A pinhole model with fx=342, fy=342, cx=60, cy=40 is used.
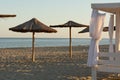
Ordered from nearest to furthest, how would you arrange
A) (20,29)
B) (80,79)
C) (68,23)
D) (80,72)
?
(80,79), (80,72), (20,29), (68,23)

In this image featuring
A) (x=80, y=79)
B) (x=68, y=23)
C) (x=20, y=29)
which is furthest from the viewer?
(x=68, y=23)

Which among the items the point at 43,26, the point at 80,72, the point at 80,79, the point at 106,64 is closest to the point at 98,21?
the point at 106,64

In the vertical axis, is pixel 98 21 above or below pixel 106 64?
above

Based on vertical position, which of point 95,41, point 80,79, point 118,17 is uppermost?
point 118,17

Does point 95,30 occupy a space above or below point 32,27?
below

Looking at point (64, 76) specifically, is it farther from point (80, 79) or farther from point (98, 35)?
point (98, 35)

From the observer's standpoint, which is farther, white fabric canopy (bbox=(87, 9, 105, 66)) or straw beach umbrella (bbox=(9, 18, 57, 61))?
straw beach umbrella (bbox=(9, 18, 57, 61))

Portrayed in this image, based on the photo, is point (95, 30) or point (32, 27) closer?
point (95, 30)

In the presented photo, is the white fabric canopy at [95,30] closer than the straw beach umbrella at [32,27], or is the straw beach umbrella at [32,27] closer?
the white fabric canopy at [95,30]

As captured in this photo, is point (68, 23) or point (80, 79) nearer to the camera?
point (80, 79)

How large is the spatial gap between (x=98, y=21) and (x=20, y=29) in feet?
21.0

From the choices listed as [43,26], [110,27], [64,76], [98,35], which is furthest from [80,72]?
[43,26]

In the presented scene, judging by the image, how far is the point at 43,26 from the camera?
1462 cm

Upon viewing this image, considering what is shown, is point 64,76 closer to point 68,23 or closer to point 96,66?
point 96,66
